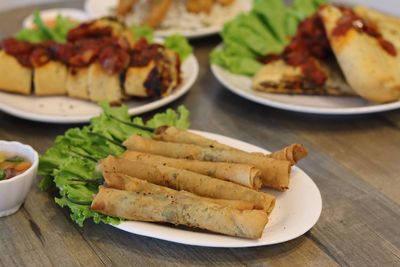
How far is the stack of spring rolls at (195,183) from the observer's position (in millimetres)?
1762

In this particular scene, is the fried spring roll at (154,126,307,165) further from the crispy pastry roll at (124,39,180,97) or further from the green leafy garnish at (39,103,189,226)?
the crispy pastry roll at (124,39,180,97)

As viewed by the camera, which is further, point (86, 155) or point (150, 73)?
point (150, 73)

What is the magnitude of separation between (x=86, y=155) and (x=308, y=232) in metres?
0.82

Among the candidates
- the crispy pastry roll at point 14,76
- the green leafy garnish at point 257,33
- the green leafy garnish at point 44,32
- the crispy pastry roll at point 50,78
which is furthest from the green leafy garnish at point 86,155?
the green leafy garnish at point 44,32

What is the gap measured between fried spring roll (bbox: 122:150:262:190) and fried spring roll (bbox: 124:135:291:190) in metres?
0.04

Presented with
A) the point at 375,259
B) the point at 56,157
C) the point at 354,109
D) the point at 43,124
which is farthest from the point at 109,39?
the point at 375,259

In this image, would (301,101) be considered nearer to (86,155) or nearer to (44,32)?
(86,155)

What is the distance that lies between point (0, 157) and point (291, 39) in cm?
171

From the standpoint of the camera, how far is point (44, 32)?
3.34m

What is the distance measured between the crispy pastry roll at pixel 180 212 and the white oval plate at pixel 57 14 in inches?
90.5

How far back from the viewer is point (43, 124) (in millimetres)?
2668

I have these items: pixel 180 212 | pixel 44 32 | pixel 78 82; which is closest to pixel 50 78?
pixel 78 82

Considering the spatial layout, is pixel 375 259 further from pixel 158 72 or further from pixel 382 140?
pixel 158 72

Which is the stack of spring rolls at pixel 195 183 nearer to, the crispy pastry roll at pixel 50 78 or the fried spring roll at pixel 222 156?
the fried spring roll at pixel 222 156
